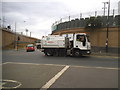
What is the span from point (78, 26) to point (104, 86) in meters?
24.8

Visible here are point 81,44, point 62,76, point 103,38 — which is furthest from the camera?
point 103,38

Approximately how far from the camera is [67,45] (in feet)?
61.7

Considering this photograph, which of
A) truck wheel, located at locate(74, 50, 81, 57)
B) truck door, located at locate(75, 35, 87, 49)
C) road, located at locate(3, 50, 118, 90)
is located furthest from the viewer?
truck wheel, located at locate(74, 50, 81, 57)

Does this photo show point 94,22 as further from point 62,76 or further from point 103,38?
point 62,76

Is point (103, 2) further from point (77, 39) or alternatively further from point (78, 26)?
point (77, 39)

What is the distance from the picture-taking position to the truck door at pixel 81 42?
17297 mm

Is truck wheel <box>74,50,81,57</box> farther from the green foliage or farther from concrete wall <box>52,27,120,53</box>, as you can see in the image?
the green foliage

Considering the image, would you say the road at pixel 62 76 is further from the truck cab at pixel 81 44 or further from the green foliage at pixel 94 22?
the green foliage at pixel 94 22

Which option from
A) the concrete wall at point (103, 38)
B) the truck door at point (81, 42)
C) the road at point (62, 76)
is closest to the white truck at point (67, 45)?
the truck door at point (81, 42)

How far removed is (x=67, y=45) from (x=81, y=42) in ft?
7.70

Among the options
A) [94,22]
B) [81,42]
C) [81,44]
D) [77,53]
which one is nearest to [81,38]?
[81,42]

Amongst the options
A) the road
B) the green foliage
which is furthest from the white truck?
→ the green foliage

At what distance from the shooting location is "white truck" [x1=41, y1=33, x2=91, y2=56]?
17422 millimetres

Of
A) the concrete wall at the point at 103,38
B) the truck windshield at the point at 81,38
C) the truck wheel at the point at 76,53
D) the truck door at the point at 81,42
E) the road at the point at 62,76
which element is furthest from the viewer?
the concrete wall at the point at 103,38
